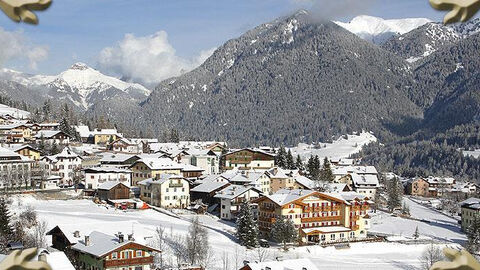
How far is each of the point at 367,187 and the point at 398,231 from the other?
31350 mm

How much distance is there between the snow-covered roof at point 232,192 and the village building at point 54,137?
123 feet

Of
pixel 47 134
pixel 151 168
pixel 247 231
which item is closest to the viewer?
pixel 247 231

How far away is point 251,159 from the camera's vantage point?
9788 centimetres

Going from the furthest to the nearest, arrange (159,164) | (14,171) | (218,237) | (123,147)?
1. (123,147)
2. (159,164)
3. (14,171)
4. (218,237)

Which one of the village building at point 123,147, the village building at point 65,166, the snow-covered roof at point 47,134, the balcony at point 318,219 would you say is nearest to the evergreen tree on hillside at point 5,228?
the balcony at point 318,219

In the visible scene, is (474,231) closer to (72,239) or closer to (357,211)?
(357,211)

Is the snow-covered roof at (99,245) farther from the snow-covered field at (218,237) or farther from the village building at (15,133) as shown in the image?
the village building at (15,133)

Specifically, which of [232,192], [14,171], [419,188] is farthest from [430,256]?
[419,188]

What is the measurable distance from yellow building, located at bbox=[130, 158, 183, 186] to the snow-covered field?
1185 cm

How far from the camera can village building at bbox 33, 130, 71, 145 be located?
9775 centimetres

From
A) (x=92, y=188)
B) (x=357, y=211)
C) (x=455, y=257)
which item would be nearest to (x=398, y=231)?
(x=357, y=211)

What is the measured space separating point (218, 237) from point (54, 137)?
50.8 m

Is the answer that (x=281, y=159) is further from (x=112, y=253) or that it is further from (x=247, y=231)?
(x=112, y=253)

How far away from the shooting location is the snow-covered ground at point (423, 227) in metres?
73.8
